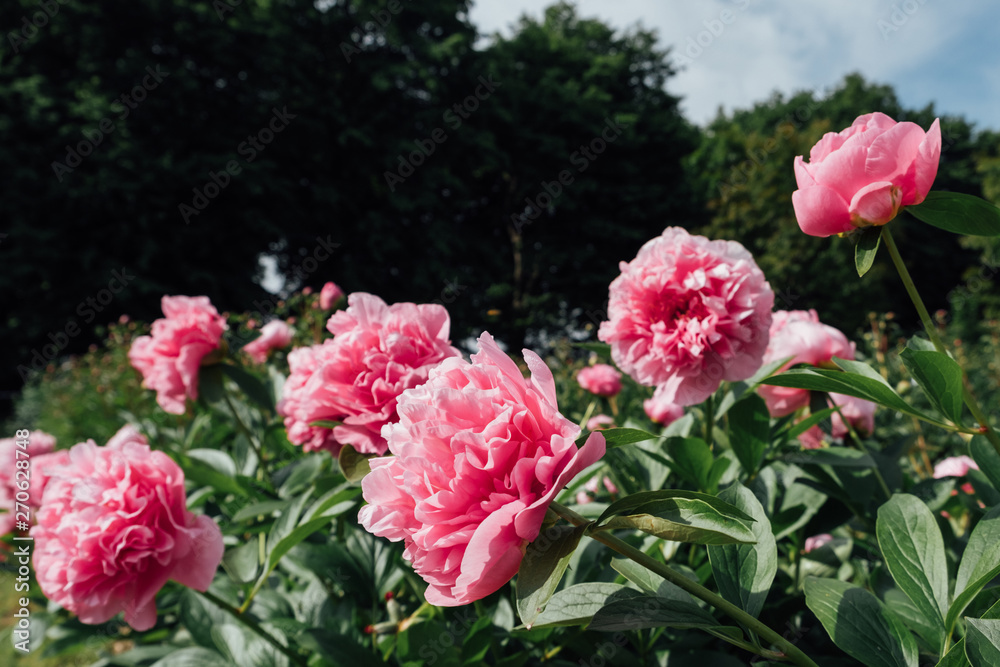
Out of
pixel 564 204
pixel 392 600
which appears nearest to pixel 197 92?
pixel 564 204

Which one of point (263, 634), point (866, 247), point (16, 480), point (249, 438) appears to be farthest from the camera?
point (16, 480)

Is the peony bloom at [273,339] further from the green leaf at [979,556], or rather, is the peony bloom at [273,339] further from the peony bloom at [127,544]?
the green leaf at [979,556]

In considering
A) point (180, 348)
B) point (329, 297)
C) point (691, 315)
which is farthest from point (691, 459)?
point (329, 297)

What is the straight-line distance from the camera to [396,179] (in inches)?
551

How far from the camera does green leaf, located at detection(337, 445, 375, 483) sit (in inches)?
30.1

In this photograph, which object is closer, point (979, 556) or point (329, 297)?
point (979, 556)

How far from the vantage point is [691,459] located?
860 mm

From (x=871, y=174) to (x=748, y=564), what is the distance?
0.43 metres

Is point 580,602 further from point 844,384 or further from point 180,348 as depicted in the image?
point 180,348

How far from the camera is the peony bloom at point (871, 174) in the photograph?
0.62 m

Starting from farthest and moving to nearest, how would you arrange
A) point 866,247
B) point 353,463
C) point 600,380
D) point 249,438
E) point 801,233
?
point 801,233 < point 600,380 < point 249,438 < point 353,463 < point 866,247

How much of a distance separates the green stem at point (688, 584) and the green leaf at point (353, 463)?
0.37 metres

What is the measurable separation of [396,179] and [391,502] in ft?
46.7

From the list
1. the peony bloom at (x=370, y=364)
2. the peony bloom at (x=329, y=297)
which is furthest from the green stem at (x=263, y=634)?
the peony bloom at (x=329, y=297)
